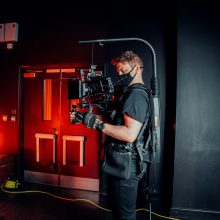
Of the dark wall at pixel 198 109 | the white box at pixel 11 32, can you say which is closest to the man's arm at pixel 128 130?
the dark wall at pixel 198 109

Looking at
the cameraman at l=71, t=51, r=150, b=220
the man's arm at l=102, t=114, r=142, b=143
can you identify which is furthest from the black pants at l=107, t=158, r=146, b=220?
the man's arm at l=102, t=114, r=142, b=143

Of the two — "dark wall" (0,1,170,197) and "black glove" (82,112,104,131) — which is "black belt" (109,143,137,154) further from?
"dark wall" (0,1,170,197)

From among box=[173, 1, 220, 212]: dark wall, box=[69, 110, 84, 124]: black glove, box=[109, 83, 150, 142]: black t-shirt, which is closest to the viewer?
box=[109, 83, 150, 142]: black t-shirt

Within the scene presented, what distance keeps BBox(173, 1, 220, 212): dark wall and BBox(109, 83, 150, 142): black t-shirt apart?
129 cm

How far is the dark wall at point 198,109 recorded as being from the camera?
277 cm

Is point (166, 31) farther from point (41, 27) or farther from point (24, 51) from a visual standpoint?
point (24, 51)

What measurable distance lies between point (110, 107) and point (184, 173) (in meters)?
1.48

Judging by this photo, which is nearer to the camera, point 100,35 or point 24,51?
point 100,35

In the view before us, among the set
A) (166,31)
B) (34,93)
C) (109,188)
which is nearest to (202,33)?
(166,31)

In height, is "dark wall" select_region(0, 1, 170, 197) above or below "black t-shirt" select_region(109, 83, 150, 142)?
above

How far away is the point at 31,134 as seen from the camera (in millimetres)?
3992

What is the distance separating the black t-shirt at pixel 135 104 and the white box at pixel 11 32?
2.99m

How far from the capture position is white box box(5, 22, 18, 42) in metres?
3.79

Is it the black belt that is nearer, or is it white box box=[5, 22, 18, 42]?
the black belt
